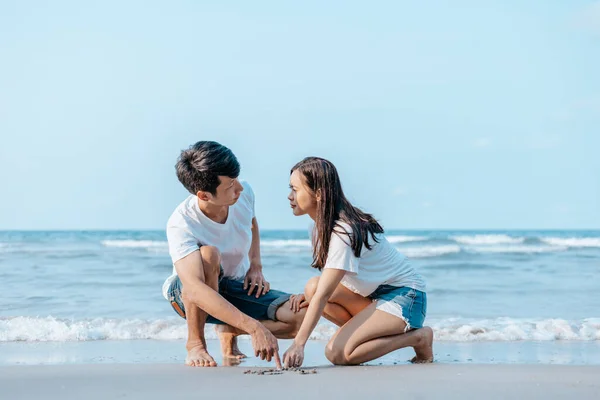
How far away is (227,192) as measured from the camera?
4238mm

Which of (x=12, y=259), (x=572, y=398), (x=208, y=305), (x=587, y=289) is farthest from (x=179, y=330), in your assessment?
(x=12, y=259)

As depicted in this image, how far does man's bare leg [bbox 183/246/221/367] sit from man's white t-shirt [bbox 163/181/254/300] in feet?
0.34

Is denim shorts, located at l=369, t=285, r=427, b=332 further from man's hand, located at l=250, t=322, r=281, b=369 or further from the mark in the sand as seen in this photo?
man's hand, located at l=250, t=322, r=281, b=369

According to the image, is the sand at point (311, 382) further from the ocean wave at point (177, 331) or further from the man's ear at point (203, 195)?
the ocean wave at point (177, 331)

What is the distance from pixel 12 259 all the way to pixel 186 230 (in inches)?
478

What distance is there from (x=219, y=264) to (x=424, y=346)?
130cm

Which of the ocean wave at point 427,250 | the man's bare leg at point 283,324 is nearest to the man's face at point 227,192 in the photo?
the man's bare leg at point 283,324

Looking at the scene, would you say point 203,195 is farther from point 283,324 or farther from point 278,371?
point 278,371

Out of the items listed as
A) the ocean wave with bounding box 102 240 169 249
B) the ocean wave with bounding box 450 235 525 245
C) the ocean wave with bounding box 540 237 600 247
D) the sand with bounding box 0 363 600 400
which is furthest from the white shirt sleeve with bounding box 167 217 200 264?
the ocean wave with bounding box 540 237 600 247

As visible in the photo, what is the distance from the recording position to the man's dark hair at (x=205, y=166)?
13.6 feet

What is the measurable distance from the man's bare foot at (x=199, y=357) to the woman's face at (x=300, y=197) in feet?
3.13

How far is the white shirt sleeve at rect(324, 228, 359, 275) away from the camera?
3979 millimetres

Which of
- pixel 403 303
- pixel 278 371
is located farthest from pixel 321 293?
pixel 403 303

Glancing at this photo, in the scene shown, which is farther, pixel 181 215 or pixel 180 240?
pixel 181 215
